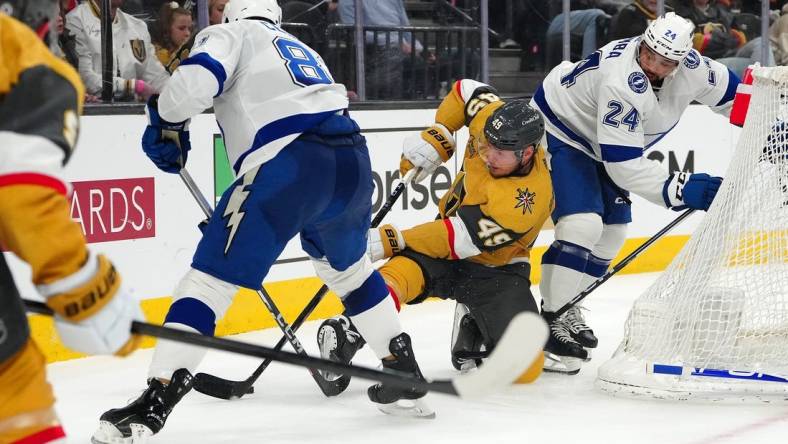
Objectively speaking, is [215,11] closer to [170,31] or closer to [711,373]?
[170,31]

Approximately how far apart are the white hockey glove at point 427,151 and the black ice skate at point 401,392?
0.69 meters

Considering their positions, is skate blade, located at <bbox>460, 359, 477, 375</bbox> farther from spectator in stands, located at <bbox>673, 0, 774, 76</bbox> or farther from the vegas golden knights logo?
spectator in stands, located at <bbox>673, 0, 774, 76</bbox>

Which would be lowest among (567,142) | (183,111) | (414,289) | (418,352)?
(418,352)

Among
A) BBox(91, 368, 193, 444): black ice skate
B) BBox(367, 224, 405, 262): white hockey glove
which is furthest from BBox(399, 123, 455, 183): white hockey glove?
BBox(91, 368, 193, 444): black ice skate

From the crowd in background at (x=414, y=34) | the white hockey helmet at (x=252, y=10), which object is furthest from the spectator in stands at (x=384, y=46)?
the white hockey helmet at (x=252, y=10)

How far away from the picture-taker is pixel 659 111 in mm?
3596

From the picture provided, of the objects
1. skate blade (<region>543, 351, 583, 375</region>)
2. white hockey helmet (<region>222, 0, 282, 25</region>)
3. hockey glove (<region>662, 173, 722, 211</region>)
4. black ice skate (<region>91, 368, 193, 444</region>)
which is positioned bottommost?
skate blade (<region>543, 351, 583, 375</region>)

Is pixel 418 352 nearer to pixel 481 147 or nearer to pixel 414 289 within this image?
pixel 414 289

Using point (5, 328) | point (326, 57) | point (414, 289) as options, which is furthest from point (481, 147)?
point (5, 328)

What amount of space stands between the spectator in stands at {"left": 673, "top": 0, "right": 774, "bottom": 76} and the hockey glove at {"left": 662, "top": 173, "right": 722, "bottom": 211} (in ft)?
9.75

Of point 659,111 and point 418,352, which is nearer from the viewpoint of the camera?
point 659,111

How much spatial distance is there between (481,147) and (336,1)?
1595 mm

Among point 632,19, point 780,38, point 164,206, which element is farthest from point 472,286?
point 780,38

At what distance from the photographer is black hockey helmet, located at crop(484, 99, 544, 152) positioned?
3.18 meters
